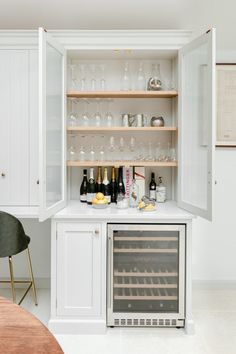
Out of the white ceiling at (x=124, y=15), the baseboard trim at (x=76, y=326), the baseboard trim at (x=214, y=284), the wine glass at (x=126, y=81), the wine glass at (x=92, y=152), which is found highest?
the white ceiling at (x=124, y=15)

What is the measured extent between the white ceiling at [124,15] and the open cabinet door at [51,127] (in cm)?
60

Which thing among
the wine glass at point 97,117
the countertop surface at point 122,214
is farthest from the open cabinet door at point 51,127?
the wine glass at point 97,117

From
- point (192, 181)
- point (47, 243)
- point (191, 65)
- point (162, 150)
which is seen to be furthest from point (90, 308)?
point (191, 65)

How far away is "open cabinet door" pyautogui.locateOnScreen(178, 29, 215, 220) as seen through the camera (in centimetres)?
254

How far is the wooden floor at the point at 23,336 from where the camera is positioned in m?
0.86

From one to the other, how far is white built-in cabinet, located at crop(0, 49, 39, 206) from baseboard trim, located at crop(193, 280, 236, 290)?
177cm

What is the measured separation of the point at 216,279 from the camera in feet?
11.8

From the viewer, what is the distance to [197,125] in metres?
2.87

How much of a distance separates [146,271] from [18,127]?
5.25 feet

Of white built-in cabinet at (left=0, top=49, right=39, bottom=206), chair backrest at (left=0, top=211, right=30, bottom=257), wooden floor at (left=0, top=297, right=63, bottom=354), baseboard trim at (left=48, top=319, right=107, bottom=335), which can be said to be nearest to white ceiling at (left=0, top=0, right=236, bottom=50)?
white built-in cabinet at (left=0, top=49, right=39, bottom=206)

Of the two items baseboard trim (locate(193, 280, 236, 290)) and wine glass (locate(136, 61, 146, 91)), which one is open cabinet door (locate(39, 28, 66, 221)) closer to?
wine glass (locate(136, 61, 146, 91))

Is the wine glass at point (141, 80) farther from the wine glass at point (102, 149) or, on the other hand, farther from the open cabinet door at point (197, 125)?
the wine glass at point (102, 149)

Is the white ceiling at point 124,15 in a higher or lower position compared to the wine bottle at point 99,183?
higher

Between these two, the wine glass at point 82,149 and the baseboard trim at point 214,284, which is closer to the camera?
the wine glass at point 82,149
